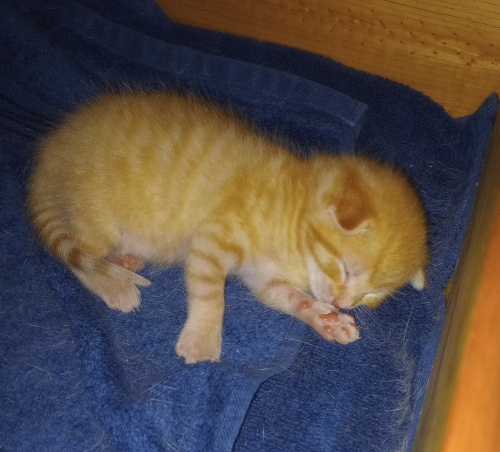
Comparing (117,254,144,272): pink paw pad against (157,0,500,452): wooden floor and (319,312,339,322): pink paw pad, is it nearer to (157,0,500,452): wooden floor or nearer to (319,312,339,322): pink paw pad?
(319,312,339,322): pink paw pad

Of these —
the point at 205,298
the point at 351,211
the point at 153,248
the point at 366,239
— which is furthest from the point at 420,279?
the point at 153,248

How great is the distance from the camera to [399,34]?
2.42 meters

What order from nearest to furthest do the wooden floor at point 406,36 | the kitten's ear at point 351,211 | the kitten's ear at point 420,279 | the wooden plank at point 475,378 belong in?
1. the wooden plank at point 475,378
2. the kitten's ear at point 351,211
3. the kitten's ear at point 420,279
4. the wooden floor at point 406,36

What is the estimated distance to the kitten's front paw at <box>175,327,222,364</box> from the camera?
1.64 m

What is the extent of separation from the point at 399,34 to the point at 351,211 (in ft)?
4.19

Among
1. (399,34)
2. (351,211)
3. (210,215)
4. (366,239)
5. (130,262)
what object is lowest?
(130,262)

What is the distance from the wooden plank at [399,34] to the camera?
2.31 meters

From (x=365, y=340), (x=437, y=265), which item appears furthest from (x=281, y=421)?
(x=437, y=265)

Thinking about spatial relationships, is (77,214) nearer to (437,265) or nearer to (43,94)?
(43,94)

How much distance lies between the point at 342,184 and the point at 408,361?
622 mm

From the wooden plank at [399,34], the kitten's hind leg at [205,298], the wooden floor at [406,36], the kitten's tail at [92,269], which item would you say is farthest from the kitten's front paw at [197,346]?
the wooden plank at [399,34]

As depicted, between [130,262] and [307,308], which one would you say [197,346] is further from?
[130,262]

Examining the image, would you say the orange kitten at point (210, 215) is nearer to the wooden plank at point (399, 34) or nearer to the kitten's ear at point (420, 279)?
the kitten's ear at point (420, 279)

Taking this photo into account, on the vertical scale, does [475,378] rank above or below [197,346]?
above
